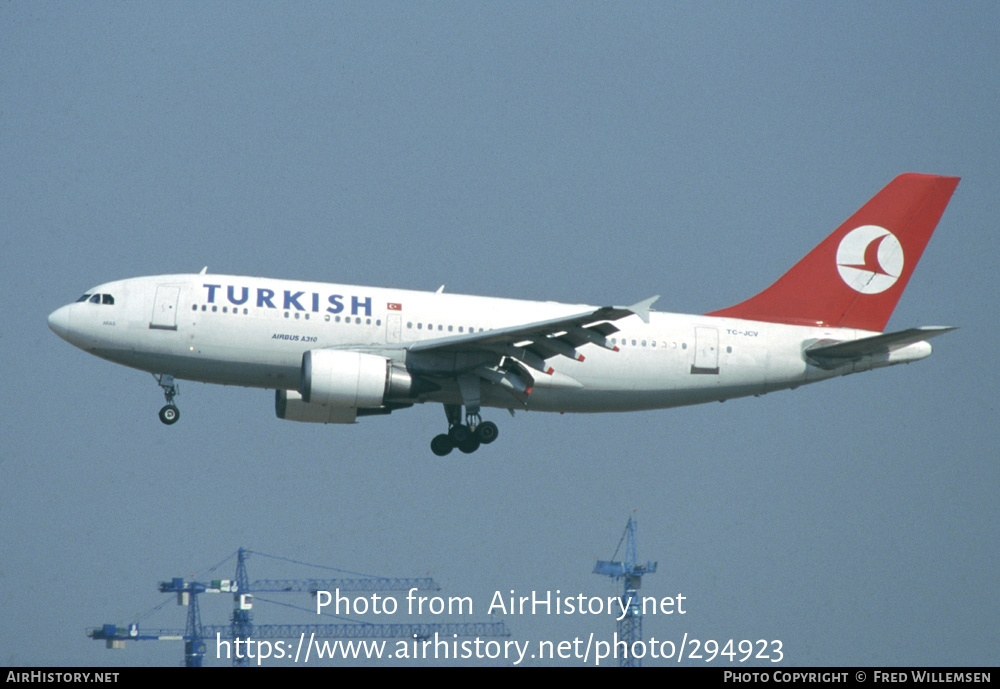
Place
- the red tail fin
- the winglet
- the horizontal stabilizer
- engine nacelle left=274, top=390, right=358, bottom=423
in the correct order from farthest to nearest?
the red tail fin < engine nacelle left=274, top=390, right=358, bottom=423 < the horizontal stabilizer < the winglet

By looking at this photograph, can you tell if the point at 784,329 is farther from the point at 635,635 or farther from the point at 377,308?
the point at 635,635

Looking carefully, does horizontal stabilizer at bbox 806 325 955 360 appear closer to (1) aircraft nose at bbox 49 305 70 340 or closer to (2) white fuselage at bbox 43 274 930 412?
(2) white fuselage at bbox 43 274 930 412

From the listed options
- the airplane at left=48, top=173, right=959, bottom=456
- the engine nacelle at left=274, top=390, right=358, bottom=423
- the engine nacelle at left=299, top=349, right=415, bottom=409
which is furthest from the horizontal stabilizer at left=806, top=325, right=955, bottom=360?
the engine nacelle at left=274, top=390, right=358, bottom=423

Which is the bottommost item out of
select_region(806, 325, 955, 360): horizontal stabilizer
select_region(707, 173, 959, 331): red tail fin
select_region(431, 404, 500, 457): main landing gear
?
select_region(431, 404, 500, 457): main landing gear

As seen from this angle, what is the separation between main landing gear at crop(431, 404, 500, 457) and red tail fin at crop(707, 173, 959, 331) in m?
7.40

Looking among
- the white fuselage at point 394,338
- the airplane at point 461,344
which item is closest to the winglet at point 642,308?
the airplane at point 461,344

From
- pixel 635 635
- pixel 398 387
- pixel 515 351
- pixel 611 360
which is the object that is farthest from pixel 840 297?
pixel 635 635

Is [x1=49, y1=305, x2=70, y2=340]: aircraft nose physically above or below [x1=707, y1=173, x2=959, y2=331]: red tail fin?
below

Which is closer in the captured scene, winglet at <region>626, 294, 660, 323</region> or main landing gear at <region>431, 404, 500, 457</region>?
winglet at <region>626, 294, 660, 323</region>

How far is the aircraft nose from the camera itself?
1415 inches

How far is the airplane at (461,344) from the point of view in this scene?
3531 centimetres

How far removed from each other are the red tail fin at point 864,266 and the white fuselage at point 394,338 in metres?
1.17
